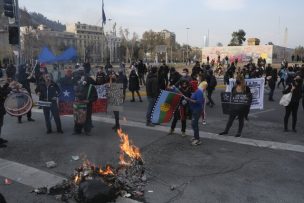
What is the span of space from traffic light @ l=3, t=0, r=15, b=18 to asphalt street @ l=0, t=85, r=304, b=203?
4984mm

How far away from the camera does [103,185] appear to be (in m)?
5.53

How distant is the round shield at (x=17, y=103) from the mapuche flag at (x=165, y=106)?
12.4 feet

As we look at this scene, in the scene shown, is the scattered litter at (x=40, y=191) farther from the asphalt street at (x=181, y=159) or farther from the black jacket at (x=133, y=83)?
the black jacket at (x=133, y=83)

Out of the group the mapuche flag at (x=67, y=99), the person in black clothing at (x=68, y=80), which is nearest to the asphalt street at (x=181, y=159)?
the mapuche flag at (x=67, y=99)

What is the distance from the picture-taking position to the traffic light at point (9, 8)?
47.0ft

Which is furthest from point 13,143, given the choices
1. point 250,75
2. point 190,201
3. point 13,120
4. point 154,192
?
point 250,75

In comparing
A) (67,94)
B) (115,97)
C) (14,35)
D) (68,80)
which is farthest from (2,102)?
(14,35)

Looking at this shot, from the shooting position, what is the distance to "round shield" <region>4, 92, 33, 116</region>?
9.97 m

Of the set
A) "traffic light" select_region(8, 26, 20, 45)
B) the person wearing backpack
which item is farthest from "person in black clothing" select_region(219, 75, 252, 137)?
"traffic light" select_region(8, 26, 20, 45)

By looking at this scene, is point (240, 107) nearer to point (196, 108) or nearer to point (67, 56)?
point (196, 108)

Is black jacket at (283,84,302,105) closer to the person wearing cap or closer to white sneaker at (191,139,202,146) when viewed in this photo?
the person wearing cap

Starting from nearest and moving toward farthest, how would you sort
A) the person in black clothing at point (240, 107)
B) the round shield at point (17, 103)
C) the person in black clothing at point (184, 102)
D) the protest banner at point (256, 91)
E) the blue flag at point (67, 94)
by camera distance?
1. the person in black clothing at point (184, 102)
2. the person in black clothing at point (240, 107)
3. the round shield at point (17, 103)
4. the blue flag at point (67, 94)
5. the protest banner at point (256, 91)

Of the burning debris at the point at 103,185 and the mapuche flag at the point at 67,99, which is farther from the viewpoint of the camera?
the mapuche flag at the point at 67,99

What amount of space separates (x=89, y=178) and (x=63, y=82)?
526 cm
